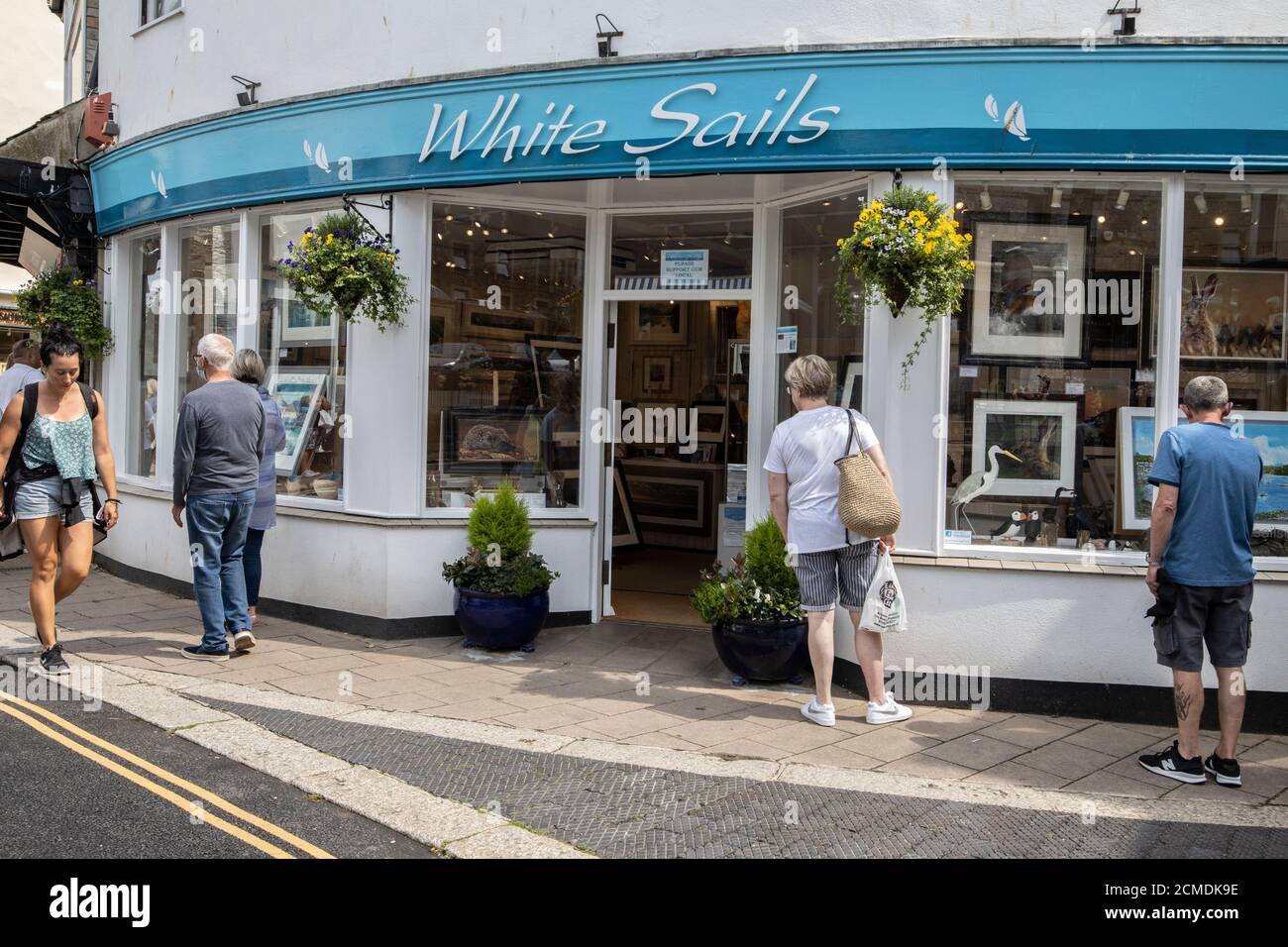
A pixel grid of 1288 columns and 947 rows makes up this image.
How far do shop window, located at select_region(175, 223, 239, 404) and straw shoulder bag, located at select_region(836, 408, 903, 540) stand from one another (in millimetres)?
5659

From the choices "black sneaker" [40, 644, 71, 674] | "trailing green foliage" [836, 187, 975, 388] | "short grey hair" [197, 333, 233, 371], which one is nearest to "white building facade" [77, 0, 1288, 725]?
"trailing green foliage" [836, 187, 975, 388]

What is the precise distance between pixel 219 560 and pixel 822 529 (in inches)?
151

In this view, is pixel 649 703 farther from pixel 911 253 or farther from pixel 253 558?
pixel 253 558

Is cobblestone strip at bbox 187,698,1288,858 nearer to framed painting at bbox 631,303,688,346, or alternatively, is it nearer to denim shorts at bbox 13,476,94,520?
denim shorts at bbox 13,476,94,520

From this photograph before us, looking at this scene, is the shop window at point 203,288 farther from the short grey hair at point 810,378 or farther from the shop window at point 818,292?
the short grey hair at point 810,378

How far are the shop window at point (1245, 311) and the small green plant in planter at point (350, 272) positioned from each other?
5052mm

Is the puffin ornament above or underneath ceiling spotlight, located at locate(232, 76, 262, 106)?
underneath

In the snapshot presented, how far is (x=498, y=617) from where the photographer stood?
23.8 ft

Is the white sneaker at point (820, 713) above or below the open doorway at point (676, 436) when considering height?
below

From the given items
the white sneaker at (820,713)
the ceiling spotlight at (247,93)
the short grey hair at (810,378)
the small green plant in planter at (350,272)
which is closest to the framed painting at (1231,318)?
the short grey hair at (810,378)

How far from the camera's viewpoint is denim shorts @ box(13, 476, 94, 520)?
629 centimetres

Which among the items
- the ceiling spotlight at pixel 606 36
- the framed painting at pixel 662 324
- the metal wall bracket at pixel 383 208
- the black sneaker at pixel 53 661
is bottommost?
the black sneaker at pixel 53 661

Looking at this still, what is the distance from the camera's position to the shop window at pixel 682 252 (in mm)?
7910

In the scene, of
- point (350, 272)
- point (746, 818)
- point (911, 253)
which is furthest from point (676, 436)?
point (746, 818)
